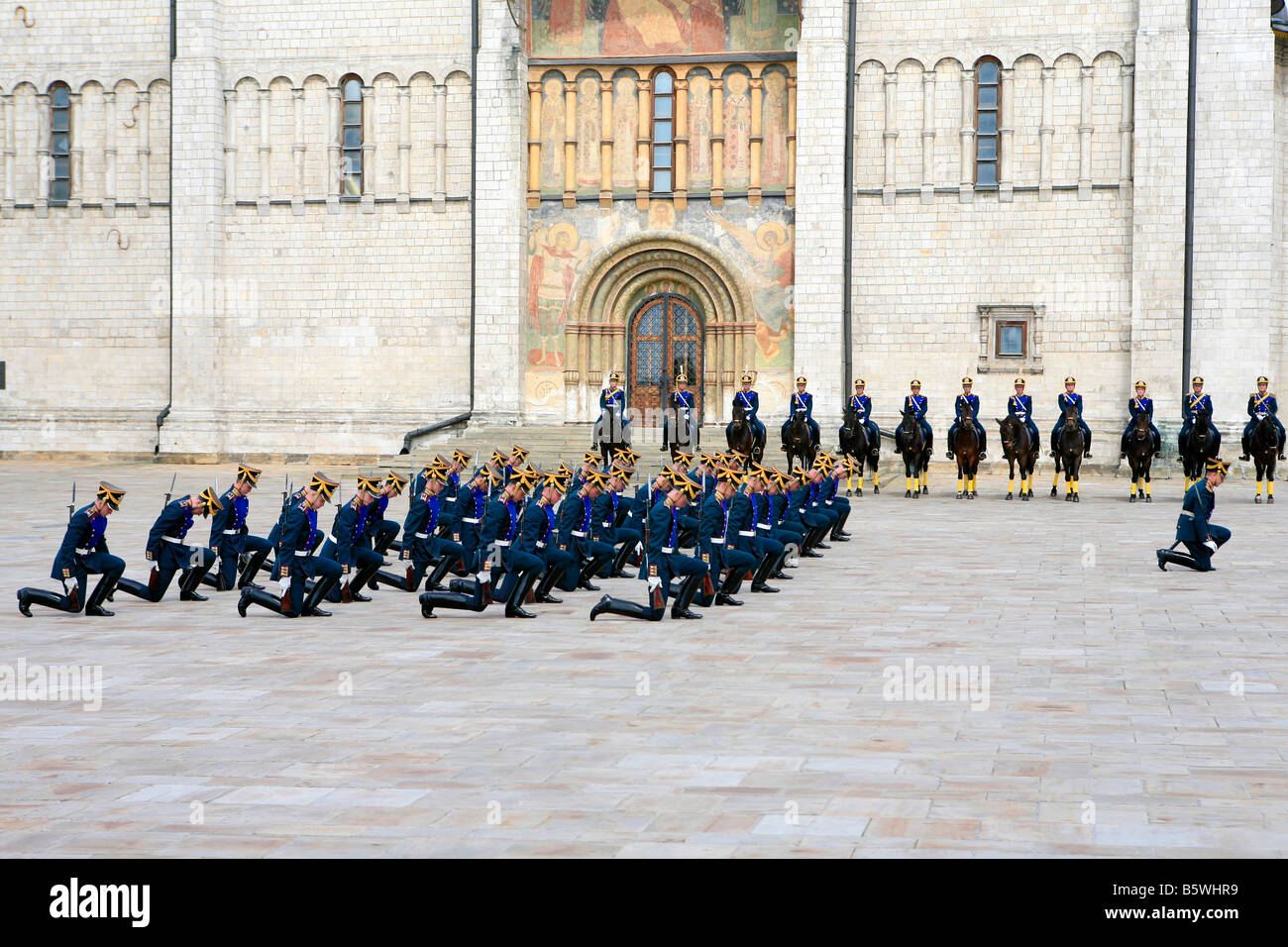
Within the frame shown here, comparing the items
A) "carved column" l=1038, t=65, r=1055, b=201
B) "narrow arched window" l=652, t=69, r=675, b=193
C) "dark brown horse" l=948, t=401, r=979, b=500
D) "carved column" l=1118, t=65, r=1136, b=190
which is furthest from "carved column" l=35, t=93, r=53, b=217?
"carved column" l=1118, t=65, r=1136, b=190

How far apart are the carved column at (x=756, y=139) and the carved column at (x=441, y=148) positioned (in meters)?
6.85

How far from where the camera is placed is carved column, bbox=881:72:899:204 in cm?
3331

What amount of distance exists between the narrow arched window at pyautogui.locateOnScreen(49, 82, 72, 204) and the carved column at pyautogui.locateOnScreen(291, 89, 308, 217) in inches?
224

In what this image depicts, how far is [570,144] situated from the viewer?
34.8m

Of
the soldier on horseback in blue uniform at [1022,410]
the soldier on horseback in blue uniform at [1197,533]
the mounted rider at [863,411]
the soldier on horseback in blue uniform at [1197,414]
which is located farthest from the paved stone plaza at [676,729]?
the mounted rider at [863,411]

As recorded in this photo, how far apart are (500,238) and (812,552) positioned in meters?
17.7

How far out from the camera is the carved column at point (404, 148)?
35000 mm

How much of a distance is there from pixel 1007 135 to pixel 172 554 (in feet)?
76.8

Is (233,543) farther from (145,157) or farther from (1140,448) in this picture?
(145,157)

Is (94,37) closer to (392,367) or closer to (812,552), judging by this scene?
(392,367)

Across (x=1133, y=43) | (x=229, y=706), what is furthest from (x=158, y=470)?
(x=229, y=706)

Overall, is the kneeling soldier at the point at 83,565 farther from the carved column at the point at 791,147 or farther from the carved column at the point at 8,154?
the carved column at the point at 8,154

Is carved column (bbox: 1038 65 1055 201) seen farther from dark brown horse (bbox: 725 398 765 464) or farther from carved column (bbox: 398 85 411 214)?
carved column (bbox: 398 85 411 214)

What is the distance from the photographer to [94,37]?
3625 centimetres
